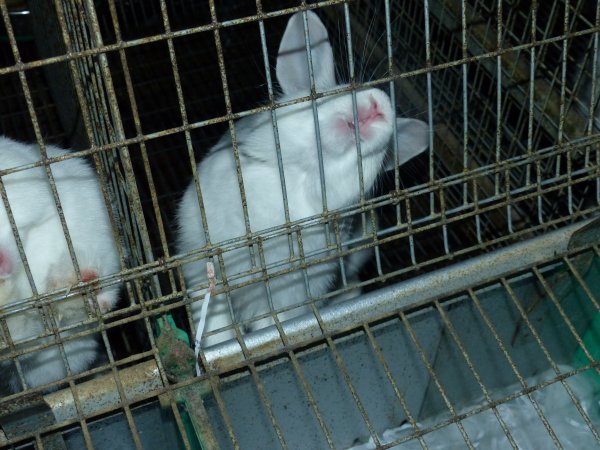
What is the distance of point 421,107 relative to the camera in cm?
226

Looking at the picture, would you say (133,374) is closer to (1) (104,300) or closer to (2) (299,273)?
(1) (104,300)

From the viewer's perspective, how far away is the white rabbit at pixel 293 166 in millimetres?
1486

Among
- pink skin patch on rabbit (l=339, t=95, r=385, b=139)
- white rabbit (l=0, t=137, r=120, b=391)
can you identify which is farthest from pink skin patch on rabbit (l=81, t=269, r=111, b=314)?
pink skin patch on rabbit (l=339, t=95, r=385, b=139)

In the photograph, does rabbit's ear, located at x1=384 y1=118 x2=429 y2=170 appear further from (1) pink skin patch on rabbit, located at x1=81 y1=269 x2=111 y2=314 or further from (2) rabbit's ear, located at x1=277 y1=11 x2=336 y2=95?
(1) pink skin patch on rabbit, located at x1=81 y1=269 x2=111 y2=314

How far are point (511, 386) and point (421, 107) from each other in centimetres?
92

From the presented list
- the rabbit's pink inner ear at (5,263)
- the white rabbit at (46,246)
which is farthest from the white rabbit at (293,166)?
the rabbit's pink inner ear at (5,263)

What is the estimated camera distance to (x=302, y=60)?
158 centimetres

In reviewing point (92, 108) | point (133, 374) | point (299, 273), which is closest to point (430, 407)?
point (299, 273)

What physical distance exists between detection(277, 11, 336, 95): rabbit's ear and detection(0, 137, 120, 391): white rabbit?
47 cm

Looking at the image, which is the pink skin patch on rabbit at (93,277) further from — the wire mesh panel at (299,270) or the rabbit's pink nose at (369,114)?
the rabbit's pink nose at (369,114)

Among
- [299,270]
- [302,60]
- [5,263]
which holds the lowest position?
[299,270]

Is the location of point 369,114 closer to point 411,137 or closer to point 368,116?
point 368,116

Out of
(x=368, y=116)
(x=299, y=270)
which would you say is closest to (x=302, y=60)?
(x=368, y=116)

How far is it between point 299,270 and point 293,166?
8.9 inches
